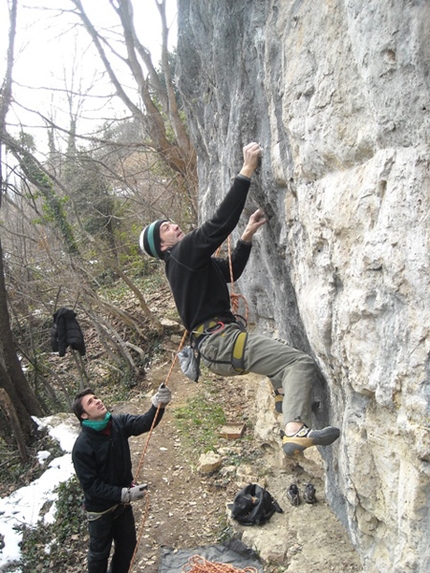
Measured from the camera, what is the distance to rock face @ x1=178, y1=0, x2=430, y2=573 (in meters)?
2.31

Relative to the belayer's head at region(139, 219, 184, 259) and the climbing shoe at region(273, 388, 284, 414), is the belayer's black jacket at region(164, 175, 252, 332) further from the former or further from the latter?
the climbing shoe at region(273, 388, 284, 414)

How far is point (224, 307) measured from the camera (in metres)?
3.89

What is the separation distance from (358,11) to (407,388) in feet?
6.01

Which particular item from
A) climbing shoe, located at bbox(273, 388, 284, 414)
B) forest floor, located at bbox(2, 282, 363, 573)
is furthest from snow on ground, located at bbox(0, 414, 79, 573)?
climbing shoe, located at bbox(273, 388, 284, 414)

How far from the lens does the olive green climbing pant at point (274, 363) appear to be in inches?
131

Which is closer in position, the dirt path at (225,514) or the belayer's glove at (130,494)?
the belayer's glove at (130,494)

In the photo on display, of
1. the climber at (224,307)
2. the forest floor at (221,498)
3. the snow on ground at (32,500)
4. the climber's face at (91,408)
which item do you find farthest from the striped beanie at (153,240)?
the snow on ground at (32,500)

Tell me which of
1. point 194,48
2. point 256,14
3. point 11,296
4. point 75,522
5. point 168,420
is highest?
point 194,48

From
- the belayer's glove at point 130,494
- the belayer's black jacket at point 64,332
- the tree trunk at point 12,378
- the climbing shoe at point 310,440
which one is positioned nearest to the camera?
the climbing shoe at point 310,440

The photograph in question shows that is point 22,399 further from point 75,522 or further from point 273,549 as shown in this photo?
point 273,549

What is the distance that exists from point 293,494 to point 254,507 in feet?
1.32

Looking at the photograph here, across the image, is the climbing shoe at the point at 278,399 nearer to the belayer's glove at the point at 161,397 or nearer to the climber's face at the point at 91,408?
the belayer's glove at the point at 161,397

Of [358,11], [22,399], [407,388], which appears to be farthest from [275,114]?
[22,399]

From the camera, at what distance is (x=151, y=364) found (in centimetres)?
970
